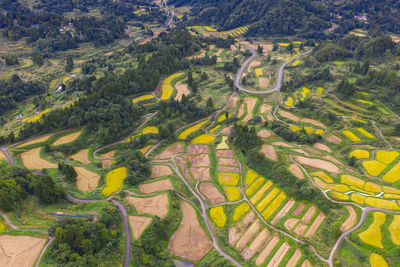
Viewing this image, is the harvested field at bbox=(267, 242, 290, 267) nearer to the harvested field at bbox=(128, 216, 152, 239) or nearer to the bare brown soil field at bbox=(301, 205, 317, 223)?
the bare brown soil field at bbox=(301, 205, 317, 223)

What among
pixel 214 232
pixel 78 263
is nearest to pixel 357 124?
pixel 214 232

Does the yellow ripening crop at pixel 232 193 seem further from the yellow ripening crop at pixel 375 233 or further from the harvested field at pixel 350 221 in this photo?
the yellow ripening crop at pixel 375 233

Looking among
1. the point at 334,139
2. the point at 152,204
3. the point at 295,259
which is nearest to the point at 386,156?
the point at 334,139

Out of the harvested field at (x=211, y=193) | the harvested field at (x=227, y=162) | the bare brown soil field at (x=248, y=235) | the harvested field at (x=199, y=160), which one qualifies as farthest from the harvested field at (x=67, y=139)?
the bare brown soil field at (x=248, y=235)

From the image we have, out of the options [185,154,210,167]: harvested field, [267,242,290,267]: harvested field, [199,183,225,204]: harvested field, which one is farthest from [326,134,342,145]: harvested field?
[267,242,290,267]: harvested field

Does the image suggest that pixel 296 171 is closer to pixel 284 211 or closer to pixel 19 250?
pixel 284 211
